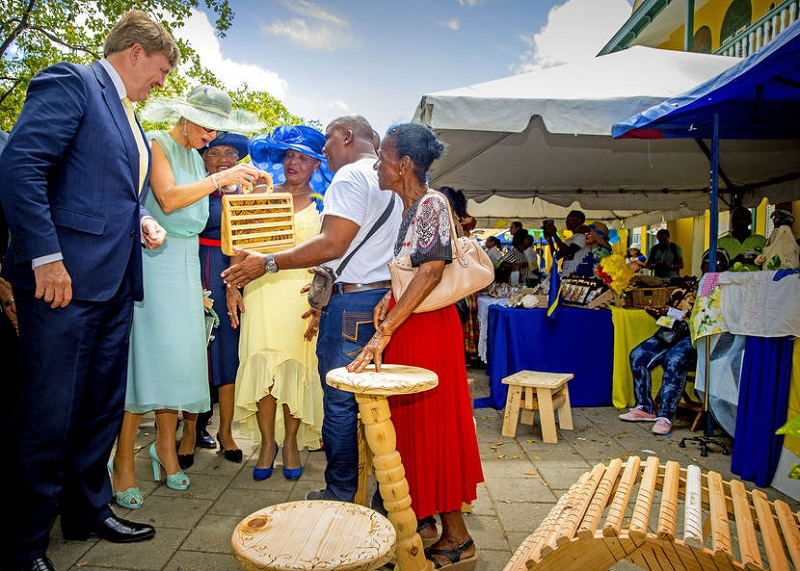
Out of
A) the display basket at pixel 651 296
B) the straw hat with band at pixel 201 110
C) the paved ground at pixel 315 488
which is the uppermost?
the straw hat with band at pixel 201 110

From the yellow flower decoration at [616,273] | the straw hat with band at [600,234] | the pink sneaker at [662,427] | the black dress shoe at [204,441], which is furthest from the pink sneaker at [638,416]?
the black dress shoe at [204,441]

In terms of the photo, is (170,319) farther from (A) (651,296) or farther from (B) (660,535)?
(A) (651,296)

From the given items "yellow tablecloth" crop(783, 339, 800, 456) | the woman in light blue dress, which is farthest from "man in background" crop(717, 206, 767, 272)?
the woman in light blue dress

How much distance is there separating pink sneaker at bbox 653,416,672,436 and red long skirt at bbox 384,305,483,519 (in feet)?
9.57

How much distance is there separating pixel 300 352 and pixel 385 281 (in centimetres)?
107

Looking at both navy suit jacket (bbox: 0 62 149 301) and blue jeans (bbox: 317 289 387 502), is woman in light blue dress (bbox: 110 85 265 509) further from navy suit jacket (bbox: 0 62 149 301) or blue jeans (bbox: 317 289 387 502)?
blue jeans (bbox: 317 289 387 502)

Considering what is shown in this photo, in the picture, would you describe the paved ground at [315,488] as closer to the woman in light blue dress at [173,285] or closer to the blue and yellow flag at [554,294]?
the woman in light blue dress at [173,285]

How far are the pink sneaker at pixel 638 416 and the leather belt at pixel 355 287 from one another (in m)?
3.48

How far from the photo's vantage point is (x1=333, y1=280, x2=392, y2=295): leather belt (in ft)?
8.46

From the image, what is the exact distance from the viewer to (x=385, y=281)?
2.62 m

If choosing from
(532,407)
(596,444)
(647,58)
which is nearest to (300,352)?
(532,407)

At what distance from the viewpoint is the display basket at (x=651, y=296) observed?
5.55 m

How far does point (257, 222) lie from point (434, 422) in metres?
1.36

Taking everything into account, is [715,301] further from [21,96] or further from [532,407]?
[21,96]
